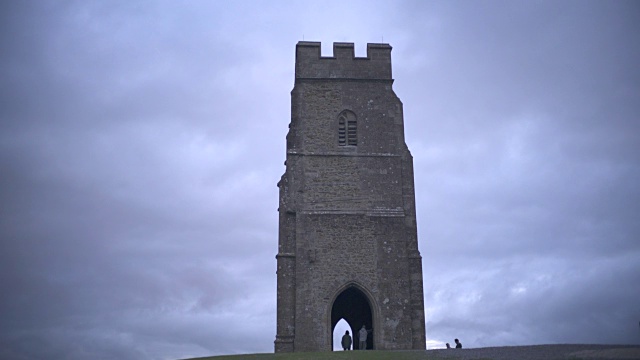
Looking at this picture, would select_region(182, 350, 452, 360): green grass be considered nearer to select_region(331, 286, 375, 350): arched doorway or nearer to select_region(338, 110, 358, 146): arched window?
select_region(338, 110, 358, 146): arched window

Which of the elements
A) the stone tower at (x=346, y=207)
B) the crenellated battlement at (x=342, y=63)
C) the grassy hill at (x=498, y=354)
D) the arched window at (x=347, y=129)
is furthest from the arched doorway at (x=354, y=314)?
the grassy hill at (x=498, y=354)

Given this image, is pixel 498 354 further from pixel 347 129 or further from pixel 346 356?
pixel 347 129

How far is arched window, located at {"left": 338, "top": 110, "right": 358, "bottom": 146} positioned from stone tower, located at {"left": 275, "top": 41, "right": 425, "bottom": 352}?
4 cm

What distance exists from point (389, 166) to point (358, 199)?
1.96 m

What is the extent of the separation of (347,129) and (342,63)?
10.1 feet

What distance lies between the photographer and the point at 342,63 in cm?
2767

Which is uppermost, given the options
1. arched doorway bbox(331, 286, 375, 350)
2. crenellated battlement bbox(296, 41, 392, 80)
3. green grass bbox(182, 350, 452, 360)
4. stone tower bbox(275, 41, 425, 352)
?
crenellated battlement bbox(296, 41, 392, 80)

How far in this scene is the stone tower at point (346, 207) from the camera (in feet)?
78.8

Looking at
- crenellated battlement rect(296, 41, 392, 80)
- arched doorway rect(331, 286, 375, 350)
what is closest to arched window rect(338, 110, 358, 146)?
crenellated battlement rect(296, 41, 392, 80)

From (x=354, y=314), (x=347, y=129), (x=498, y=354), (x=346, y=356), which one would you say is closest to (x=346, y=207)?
(x=347, y=129)

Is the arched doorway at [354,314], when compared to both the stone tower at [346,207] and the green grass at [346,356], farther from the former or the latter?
the green grass at [346,356]

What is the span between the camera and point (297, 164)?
25.9 metres

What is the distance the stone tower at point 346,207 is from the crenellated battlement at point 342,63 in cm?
4

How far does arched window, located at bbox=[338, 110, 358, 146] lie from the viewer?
2663cm
